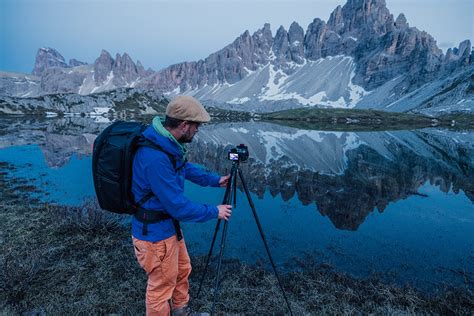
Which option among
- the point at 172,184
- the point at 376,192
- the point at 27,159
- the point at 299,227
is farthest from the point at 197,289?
the point at 27,159

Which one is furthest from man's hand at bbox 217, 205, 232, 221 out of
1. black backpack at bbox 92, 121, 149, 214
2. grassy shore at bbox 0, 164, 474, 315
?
grassy shore at bbox 0, 164, 474, 315

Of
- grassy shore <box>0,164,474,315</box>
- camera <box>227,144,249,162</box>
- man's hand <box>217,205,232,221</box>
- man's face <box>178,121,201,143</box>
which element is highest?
man's face <box>178,121,201,143</box>

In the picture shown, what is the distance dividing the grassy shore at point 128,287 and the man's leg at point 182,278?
1.19 m

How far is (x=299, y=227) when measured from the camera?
507 inches

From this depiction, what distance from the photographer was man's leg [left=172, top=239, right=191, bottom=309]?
5738 mm

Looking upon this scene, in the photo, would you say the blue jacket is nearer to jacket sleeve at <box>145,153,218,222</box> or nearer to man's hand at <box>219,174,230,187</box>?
jacket sleeve at <box>145,153,218,222</box>

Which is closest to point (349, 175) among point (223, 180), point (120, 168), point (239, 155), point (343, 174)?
point (343, 174)

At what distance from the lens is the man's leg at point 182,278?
5738 mm

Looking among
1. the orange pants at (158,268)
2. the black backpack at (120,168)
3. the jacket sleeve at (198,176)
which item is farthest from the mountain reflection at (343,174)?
the black backpack at (120,168)

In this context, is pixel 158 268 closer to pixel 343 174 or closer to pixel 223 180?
pixel 223 180

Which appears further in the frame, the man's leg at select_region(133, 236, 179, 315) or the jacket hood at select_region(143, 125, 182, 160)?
the man's leg at select_region(133, 236, 179, 315)

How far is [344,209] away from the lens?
1533 centimetres

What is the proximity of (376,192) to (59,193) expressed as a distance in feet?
64.0

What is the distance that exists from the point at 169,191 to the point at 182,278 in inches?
93.5
